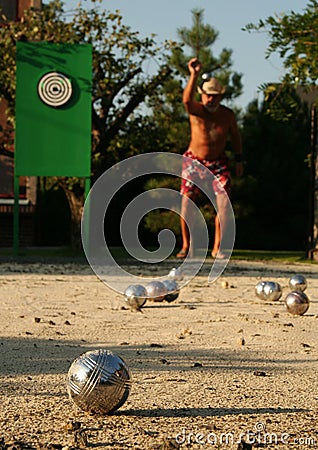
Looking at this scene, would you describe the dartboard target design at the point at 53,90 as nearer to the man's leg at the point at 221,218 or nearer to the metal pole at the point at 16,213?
the metal pole at the point at 16,213

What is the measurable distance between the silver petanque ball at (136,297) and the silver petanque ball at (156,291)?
1.09 ft

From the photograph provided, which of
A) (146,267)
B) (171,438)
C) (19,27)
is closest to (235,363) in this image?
(171,438)

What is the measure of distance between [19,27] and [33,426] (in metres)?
13.4

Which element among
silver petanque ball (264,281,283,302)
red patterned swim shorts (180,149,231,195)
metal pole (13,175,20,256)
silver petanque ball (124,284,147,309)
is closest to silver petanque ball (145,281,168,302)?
silver petanque ball (124,284,147,309)

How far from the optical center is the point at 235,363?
5.01m

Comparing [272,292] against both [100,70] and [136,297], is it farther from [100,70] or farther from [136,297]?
[100,70]

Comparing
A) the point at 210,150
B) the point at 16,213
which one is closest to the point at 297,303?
the point at 210,150

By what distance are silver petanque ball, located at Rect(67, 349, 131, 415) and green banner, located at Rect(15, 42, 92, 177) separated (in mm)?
10545

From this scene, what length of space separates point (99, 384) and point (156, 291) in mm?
4319

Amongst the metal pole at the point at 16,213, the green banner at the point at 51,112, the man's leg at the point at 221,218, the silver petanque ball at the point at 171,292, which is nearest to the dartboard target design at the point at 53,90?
the green banner at the point at 51,112

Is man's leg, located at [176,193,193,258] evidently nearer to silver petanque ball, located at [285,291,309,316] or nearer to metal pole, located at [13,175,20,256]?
metal pole, located at [13,175,20,256]

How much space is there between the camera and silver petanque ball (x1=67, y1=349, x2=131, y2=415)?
360 cm

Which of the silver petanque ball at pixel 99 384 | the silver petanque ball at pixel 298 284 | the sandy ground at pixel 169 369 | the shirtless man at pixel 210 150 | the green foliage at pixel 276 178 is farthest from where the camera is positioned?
the green foliage at pixel 276 178

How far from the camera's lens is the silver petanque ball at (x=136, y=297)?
7449 mm
